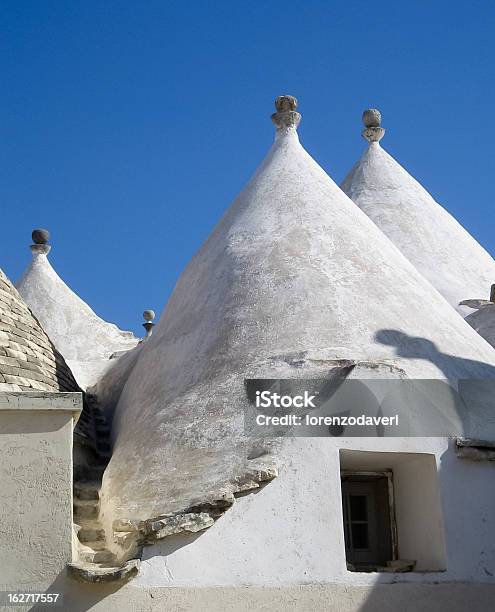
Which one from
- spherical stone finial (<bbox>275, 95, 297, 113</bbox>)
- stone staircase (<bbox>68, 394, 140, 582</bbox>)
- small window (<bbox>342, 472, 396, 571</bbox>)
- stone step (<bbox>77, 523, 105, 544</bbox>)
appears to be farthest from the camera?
spherical stone finial (<bbox>275, 95, 297, 113</bbox>)

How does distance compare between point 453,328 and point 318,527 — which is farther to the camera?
point 453,328

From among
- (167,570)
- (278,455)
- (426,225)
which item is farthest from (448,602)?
(426,225)

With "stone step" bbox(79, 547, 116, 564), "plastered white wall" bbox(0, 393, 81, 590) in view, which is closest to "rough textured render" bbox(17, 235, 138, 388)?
"stone step" bbox(79, 547, 116, 564)

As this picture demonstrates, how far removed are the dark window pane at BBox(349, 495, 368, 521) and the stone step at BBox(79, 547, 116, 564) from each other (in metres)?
2.06

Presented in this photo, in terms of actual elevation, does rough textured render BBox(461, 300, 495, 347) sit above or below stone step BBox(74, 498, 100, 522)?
above

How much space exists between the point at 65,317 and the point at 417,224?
5.55 metres

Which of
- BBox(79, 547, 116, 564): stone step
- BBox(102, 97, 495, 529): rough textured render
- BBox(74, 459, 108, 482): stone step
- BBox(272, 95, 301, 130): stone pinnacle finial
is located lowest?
BBox(79, 547, 116, 564): stone step

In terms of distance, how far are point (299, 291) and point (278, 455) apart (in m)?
1.82

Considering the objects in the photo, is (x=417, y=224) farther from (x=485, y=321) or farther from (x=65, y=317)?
(x=65, y=317)

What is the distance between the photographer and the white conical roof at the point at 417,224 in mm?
13680

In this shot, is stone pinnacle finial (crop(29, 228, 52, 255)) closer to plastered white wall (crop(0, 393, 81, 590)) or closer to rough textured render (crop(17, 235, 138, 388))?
rough textured render (crop(17, 235, 138, 388))

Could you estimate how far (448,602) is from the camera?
23.9 ft

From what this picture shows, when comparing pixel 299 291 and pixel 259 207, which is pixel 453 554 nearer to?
pixel 299 291

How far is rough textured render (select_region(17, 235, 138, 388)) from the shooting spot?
15.0m
